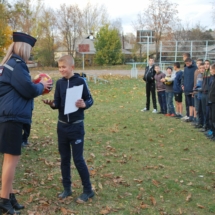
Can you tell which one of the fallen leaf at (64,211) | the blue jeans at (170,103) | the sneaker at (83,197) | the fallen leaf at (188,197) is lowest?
the fallen leaf at (188,197)

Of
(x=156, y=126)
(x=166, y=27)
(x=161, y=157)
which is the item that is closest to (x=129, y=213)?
(x=161, y=157)

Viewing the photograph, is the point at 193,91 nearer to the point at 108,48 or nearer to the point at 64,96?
the point at 64,96

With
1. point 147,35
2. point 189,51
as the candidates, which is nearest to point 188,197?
point 189,51

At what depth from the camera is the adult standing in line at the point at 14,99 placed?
3.99m

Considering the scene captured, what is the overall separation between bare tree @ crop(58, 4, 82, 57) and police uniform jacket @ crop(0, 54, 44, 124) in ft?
171

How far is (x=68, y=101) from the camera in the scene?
179 inches

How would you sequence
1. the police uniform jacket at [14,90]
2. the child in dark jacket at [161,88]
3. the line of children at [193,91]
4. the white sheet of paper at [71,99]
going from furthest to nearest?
the child in dark jacket at [161,88], the line of children at [193,91], the white sheet of paper at [71,99], the police uniform jacket at [14,90]

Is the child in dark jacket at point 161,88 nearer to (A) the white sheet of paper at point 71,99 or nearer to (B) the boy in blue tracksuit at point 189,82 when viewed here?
(B) the boy in blue tracksuit at point 189,82

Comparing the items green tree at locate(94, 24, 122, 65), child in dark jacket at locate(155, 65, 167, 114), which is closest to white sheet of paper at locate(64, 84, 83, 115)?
child in dark jacket at locate(155, 65, 167, 114)

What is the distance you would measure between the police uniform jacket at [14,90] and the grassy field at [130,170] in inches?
53.7

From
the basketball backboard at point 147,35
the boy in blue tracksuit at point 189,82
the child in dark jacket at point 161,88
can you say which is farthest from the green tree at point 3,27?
the boy in blue tracksuit at point 189,82

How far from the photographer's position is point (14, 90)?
4020mm

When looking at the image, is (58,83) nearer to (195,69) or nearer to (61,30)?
(195,69)

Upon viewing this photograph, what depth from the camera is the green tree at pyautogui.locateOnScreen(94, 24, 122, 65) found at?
49375 mm
